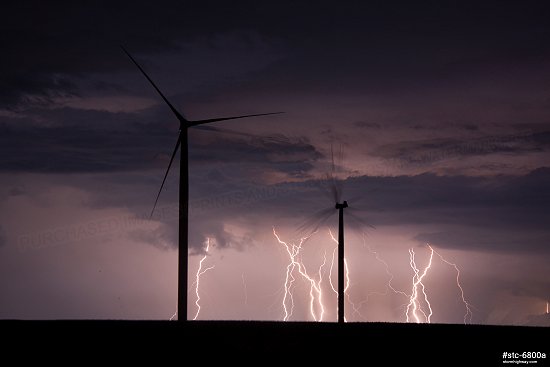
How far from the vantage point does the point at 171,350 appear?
36.1 meters

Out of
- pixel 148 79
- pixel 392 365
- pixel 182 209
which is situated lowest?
pixel 392 365

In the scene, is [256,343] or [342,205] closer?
[256,343]

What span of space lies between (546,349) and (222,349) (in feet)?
51.1

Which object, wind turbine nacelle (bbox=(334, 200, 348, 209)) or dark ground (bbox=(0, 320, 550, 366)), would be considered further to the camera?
wind turbine nacelle (bbox=(334, 200, 348, 209))

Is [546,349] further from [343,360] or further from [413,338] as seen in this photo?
[343,360]

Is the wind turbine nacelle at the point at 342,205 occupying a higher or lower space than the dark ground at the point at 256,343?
higher

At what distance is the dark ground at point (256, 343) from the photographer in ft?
112

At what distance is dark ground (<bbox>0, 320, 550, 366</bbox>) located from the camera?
1347 inches

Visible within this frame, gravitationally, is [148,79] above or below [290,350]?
above

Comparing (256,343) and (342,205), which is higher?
(342,205)

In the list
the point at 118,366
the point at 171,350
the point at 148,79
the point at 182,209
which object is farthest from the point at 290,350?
the point at 148,79

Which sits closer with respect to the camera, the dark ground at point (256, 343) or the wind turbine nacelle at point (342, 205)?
the dark ground at point (256, 343)

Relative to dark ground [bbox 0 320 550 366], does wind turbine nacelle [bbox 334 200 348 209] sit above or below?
above

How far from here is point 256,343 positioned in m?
38.1
